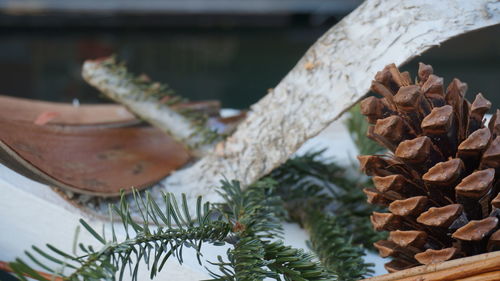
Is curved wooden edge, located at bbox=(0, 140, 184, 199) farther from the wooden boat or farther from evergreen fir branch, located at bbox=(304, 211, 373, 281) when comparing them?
evergreen fir branch, located at bbox=(304, 211, 373, 281)

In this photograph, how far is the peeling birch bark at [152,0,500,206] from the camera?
1.11 feet

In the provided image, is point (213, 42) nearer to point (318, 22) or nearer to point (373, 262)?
point (318, 22)

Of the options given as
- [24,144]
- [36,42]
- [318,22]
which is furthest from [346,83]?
[318,22]

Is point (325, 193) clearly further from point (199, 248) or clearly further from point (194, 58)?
point (194, 58)

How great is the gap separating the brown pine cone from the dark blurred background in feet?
2.45

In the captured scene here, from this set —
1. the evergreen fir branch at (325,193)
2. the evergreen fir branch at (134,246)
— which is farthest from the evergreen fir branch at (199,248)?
the evergreen fir branch at (325,193)

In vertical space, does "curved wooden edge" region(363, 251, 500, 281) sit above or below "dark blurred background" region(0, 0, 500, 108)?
below

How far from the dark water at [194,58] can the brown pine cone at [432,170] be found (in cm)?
75

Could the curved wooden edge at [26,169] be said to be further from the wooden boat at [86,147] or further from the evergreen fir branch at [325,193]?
the evergreen fir branch at [325,193]

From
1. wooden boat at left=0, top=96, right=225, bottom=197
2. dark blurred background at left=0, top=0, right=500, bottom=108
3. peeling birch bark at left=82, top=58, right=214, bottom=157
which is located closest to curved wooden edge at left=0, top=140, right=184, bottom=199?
wooden boat at left=0, top=96, right=225, bottom=197

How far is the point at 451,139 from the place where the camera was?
0.98 feet

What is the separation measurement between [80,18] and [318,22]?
729mm

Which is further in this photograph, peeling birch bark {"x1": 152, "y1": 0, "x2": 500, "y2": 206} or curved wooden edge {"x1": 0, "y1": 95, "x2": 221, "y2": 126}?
curved wooden edge {"x1": 0, "y1": 95, "x2": 221, "y2": 126}

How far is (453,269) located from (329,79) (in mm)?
147
